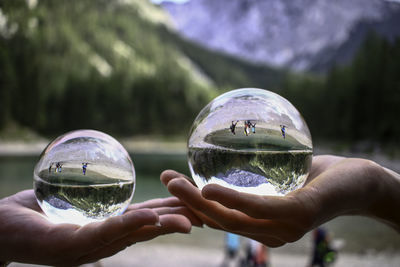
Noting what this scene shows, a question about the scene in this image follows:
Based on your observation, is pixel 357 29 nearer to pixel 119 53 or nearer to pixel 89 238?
pixel 119 53

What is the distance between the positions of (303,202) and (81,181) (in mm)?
1308

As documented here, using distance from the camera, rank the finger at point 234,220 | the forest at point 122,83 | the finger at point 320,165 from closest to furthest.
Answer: the finger at point 234,220, the finger at point 320,165, the forest at point 122,83

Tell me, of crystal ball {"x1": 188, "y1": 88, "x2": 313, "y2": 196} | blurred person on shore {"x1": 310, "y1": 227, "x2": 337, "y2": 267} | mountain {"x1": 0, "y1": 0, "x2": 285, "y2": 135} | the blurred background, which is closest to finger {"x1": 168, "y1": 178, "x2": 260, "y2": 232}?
crystal ball {"x1": 188, "y1": 88, "x2": 313, "y2": 196}

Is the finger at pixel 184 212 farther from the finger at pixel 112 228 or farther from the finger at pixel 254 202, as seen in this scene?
the finger at pixel 254 202

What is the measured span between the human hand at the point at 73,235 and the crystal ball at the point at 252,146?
1.22 feet

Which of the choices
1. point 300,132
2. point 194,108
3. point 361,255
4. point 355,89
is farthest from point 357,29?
point 300,132

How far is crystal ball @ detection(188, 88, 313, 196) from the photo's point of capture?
196 centimetres

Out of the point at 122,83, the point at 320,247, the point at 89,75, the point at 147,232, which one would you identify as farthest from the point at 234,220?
the point at 89,75

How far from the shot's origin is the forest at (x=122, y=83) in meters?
46.3

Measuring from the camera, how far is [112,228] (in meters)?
1.56

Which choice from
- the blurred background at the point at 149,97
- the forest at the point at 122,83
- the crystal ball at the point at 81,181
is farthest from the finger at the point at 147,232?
the forest at the point at 122,83

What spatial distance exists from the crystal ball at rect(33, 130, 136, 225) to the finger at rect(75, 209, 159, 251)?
0.56m

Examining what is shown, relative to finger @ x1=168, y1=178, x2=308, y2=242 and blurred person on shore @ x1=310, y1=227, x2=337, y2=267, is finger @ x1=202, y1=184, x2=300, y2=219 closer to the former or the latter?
finger @ x1=168, y1=178, x2=308, y2=242

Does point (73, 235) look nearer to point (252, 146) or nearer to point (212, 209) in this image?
point (212, 209)
